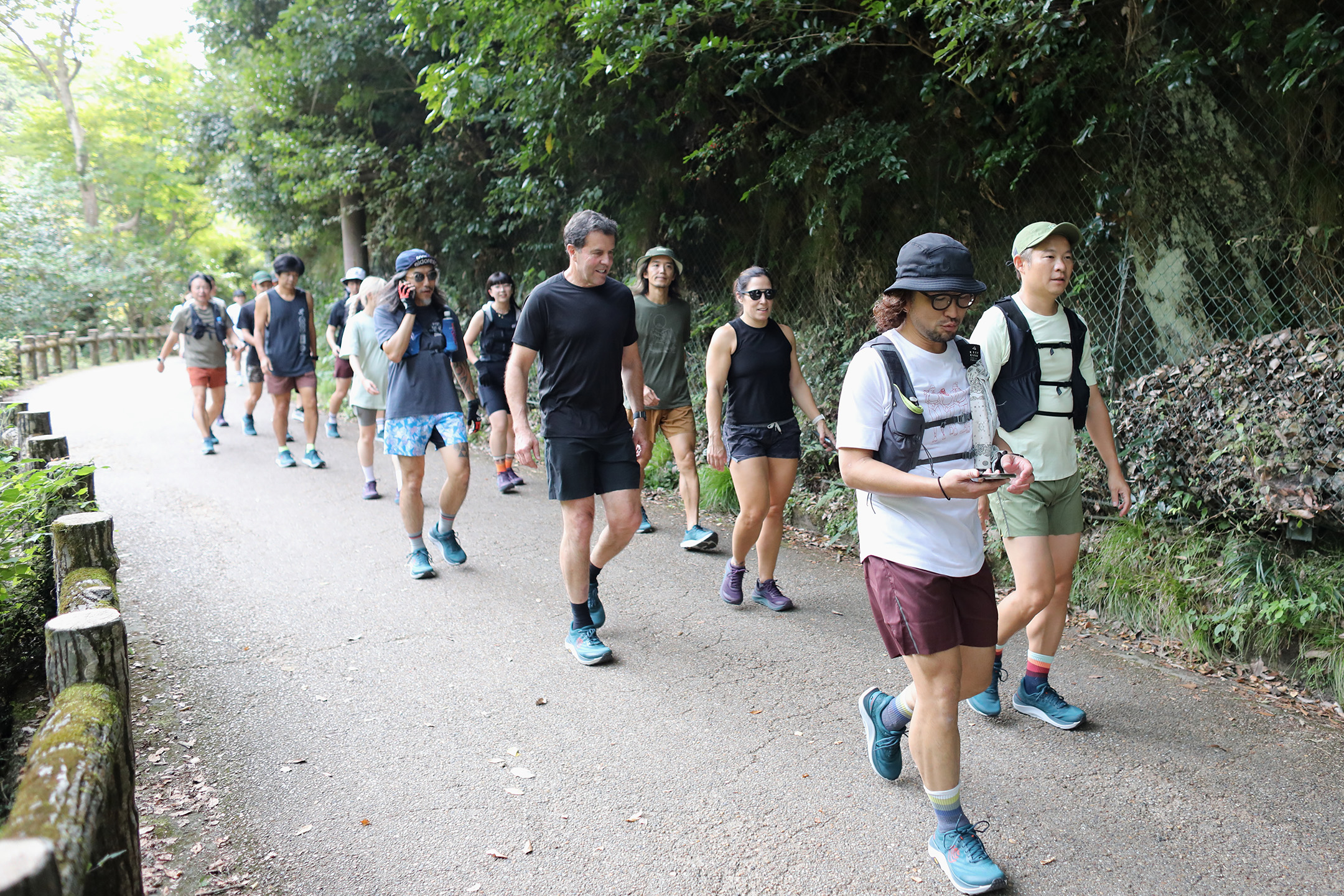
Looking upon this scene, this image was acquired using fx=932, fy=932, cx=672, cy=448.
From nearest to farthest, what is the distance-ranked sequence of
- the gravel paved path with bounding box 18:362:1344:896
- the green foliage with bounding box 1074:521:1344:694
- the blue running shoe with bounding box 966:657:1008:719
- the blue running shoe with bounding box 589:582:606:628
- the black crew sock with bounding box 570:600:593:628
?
the gravel paved path with bounding box 18:362:1344:896 < the blue running shoe with bounding box 966:657:1008:719 < the green foliage with bounding box 1074:521:1344:694 < the black crew sock with bounding box 570:600:593:628 < the blue running shoe with bounding box 589:582:606:628

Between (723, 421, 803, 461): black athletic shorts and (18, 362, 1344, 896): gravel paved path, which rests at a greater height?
(723, 421, 803, 461): black athletic shorts

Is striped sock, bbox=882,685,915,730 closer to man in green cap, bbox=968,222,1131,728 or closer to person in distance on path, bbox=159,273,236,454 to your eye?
man in green cap, bbox=968,222,1131,728

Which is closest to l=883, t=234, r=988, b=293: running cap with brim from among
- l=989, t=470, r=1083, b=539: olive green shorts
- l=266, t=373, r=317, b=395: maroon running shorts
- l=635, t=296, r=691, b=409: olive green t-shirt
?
l=989, t=470, r=1083, b=539: olive green shorts

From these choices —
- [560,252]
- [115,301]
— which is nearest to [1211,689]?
[560,252]

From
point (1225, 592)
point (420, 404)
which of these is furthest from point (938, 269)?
point (420, 404)

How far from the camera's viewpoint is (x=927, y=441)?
297 centimetres

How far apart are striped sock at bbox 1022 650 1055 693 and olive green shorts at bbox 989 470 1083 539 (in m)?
0.58

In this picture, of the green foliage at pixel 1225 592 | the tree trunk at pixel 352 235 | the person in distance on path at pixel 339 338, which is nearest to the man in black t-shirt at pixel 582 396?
the green foliage at pixel 1225 592

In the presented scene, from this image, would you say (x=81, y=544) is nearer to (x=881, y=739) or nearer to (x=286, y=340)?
(x=881, y=739)

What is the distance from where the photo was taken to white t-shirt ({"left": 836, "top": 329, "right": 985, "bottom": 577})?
115 inches

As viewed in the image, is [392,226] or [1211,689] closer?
[1211,689]

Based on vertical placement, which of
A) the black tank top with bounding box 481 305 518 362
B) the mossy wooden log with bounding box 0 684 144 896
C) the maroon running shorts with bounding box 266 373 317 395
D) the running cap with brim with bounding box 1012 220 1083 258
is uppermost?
the running cap with brim with bounding box 1012 220 1083 258

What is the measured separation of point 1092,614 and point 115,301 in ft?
105

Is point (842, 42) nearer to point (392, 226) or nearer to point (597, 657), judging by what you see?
point (597, 657)
